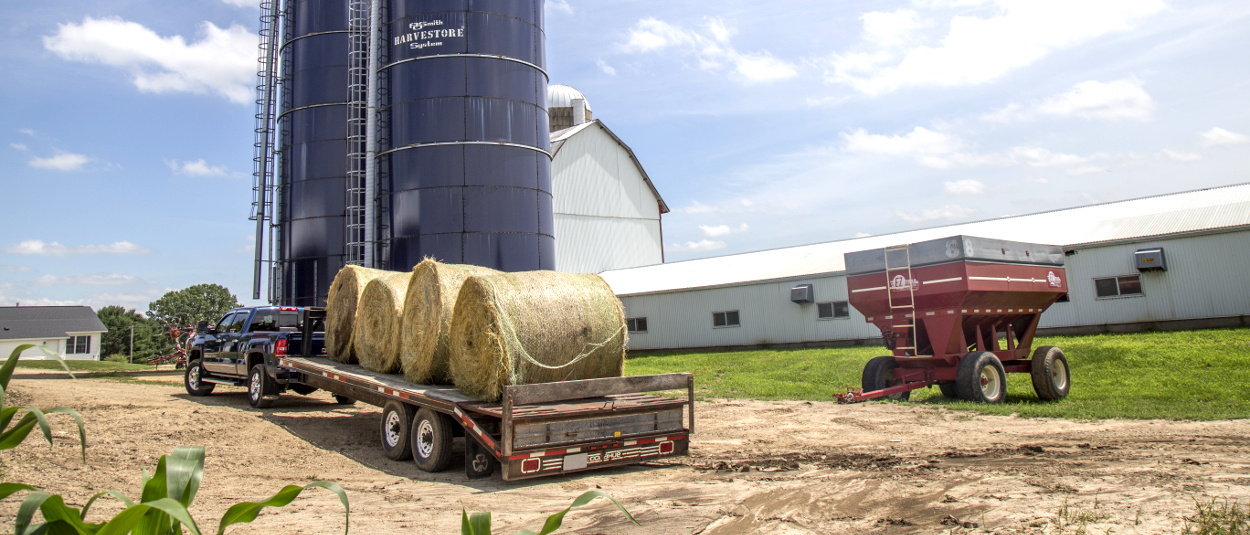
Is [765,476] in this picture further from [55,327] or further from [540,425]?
[55,327]

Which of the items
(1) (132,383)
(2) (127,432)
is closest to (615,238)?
(1) (132,383)

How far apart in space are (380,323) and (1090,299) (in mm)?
20607

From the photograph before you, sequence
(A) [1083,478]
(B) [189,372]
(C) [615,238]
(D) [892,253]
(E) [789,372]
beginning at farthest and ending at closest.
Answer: (C) [615,238] → (E) [789,372] → (B) [189,372] → (D) [892,253] → (A) [1083,478]

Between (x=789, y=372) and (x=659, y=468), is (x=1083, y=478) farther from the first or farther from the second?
(x=789, y=372)

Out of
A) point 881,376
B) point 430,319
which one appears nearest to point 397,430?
point 430,319

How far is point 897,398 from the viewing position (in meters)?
14.7

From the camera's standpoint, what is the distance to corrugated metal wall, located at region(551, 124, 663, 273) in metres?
36.1

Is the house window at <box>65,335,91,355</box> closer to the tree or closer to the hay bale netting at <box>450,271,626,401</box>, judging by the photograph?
the tree

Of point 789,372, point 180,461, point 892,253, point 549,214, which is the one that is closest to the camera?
point 180,461

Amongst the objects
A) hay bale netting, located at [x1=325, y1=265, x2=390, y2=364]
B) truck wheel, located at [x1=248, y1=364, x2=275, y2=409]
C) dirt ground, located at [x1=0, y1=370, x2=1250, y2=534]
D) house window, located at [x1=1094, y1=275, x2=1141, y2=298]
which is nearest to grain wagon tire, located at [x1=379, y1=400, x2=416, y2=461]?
dirt ground, located at [x1=0, y1=370, x2=1250, y2=534]

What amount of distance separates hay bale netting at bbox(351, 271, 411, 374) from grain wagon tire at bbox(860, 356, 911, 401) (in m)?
9.10

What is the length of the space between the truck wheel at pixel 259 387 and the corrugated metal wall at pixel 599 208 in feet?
67.0

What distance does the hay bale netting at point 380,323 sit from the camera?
10859 mm

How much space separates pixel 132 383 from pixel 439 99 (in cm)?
1182
